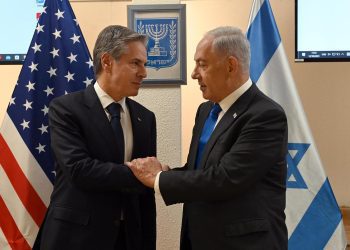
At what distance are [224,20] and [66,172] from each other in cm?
194

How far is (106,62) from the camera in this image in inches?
74.5

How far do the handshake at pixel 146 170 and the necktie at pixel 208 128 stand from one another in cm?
18

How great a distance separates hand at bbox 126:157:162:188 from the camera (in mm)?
1698

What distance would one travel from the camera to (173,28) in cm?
246

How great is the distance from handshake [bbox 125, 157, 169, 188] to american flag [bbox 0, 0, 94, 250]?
0.84 m

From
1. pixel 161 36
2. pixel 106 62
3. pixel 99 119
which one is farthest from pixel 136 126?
pixel 161 36

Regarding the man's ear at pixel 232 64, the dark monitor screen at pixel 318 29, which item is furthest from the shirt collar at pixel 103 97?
the dark monitor screen at pixel 318 29

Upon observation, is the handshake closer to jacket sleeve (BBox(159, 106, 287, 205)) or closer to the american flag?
jacket sleeve (BBox(159, 106, 287, 205))

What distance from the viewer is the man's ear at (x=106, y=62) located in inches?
73.8

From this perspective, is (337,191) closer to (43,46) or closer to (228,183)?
(228,183)

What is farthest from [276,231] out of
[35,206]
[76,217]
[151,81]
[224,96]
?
[35,206]

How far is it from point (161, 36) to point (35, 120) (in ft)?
2.74

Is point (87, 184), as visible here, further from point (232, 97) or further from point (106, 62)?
point (232, 97)

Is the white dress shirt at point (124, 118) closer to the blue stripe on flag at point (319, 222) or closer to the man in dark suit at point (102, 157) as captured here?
the man in dark suit at point (102, 157)
